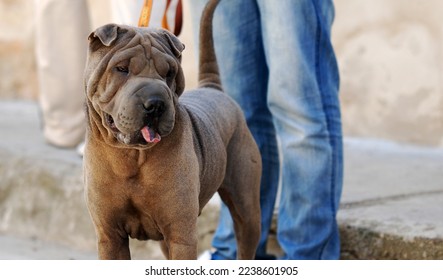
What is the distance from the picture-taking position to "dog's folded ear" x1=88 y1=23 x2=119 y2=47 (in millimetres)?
2988

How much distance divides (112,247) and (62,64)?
10.9 feet

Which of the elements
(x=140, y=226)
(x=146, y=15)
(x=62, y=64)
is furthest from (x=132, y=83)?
(x=62, y=64)

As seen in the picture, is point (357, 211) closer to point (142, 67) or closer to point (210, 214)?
point (210, 214)

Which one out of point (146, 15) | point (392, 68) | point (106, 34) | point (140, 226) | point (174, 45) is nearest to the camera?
point (106, 34)

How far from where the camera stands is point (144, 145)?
2.99m

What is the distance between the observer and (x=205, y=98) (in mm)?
3623

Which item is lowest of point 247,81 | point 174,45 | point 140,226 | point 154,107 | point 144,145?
point 140,226

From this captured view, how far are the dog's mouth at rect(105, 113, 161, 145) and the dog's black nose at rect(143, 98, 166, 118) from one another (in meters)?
0.03

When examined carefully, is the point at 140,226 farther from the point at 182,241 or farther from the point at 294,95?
the point at 294,95

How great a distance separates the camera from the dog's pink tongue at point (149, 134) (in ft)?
9.64

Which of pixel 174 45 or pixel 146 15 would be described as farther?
pixel 146 15

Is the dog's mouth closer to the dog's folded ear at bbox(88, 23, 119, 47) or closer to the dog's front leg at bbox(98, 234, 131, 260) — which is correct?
the dog's folded ear at bbox(88, 23, 119, 47)

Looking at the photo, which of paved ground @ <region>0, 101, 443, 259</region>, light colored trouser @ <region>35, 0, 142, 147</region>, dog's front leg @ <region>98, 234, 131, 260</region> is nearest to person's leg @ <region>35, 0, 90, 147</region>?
light colored trouser @ <region>35, 0, 142, 147</region>
